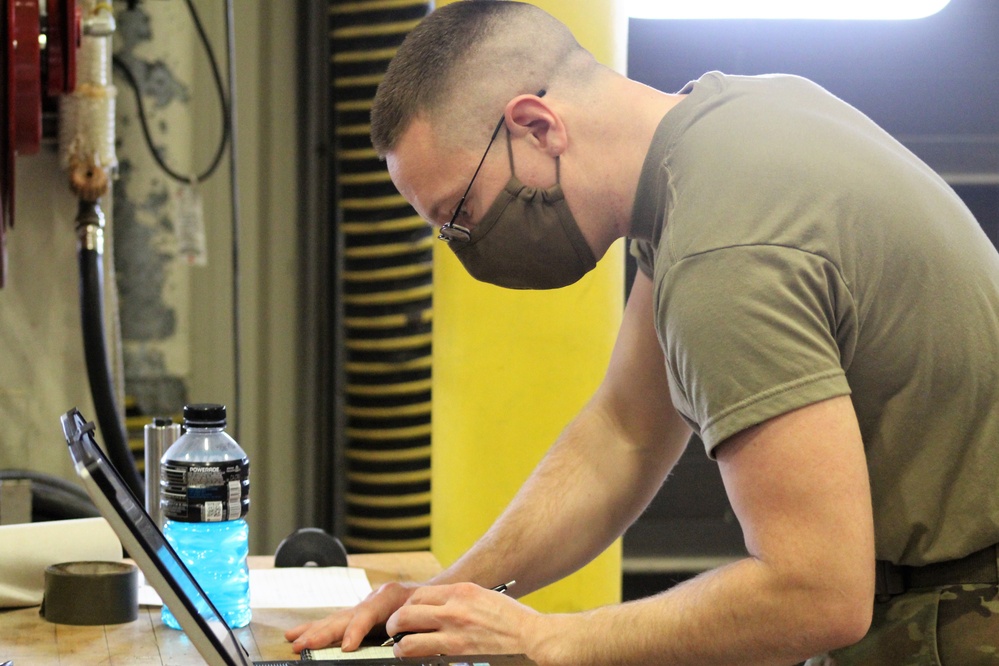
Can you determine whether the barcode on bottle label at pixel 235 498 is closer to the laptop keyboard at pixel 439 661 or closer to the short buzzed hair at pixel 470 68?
the laptop keyboard at pixel 439 661

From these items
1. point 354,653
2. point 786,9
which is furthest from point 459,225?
point 786,9

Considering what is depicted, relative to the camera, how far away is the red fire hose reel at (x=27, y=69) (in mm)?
1560

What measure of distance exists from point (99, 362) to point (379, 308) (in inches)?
29.6

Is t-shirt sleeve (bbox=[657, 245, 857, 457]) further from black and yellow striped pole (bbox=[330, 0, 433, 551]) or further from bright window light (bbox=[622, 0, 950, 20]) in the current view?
bright window light (bbox=[622, 0, 950, 20])

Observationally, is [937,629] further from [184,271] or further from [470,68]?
[184,271]

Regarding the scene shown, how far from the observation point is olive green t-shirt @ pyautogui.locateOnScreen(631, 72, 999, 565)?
914mm

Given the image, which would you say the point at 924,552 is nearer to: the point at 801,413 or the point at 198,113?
the point at 801,413

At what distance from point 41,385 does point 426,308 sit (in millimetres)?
853

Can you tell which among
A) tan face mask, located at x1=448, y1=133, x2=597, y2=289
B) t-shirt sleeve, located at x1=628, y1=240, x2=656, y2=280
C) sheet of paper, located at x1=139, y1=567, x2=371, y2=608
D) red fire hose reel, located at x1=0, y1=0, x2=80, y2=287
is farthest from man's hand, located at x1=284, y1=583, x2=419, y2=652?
red fire hose reel, located at x1=0, y1=0, x2=80, y2=287

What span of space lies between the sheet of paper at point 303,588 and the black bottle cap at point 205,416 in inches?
8.4

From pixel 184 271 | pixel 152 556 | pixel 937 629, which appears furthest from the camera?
pixel 184 271

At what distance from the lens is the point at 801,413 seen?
2.96ft

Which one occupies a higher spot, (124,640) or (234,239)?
(234,239)

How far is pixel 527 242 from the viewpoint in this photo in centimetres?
119
